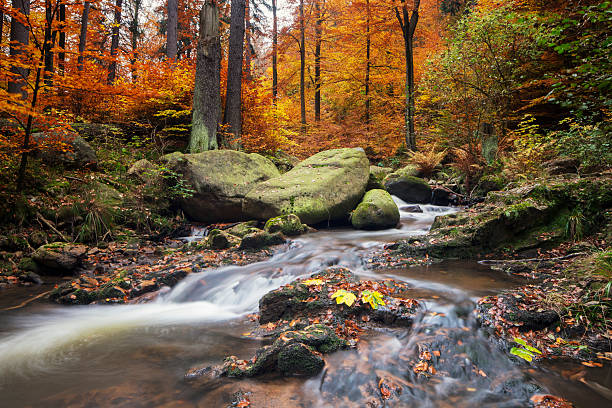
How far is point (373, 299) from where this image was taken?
3750 mm

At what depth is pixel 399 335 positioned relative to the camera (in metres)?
3.31

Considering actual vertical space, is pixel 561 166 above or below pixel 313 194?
above

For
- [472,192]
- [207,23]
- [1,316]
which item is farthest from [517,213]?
[207,23]

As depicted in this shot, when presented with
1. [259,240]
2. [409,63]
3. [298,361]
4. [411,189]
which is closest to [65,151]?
[259,240]

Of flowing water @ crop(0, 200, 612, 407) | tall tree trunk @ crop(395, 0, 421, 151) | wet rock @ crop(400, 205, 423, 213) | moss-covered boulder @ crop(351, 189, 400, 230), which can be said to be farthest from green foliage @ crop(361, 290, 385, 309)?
tall tree trunk @ crop(395, 0, 421, 151)

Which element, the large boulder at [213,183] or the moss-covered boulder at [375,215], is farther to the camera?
the large boulder at [213,183]

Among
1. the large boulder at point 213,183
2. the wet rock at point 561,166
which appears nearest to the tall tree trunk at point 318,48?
the large boulder at point 213,183

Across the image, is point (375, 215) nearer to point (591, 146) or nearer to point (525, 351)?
point (591, 146)

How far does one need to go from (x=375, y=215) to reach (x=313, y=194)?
159 centimetres

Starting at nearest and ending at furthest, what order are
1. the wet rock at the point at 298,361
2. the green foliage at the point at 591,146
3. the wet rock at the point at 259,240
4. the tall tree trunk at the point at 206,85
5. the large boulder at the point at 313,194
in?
the wet rock at the point at 298,361 → the green foliage at the point at 591,146 → the wet rock at the point at 259,240 → the large boulder at the point at 313,194 → the tall tree trunk at the point at 206,85

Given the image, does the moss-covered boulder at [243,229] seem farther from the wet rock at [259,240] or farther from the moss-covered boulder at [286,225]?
the wet rock at [259,240]

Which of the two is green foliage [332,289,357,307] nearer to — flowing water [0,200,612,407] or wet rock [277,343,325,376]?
flowing water [0,200,612,407]

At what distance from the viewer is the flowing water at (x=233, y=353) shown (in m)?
2.55

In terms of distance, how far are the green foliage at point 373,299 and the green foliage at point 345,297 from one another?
11 cm
